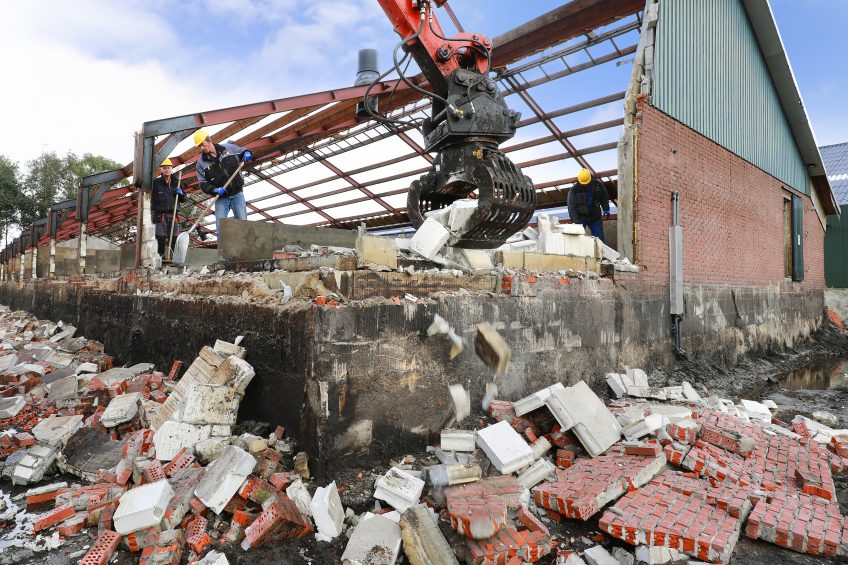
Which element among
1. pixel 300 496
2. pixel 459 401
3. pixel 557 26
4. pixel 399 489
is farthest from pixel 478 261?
pixel 557 26

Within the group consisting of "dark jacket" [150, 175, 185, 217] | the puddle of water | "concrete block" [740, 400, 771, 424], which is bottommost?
the puddle of water

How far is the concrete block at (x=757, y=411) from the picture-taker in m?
5.26

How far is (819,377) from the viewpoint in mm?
9414

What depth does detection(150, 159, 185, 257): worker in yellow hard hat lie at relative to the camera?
23.8 ft

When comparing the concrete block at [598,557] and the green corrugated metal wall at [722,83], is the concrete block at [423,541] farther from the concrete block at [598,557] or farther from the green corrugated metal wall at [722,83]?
the green corrugated metal wall at [722,83]

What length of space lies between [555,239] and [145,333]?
4.98 m

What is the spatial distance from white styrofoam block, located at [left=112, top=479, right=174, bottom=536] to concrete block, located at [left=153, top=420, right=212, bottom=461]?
60cm

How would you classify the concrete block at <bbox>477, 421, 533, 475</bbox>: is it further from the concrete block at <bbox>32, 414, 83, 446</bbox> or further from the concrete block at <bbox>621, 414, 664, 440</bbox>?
the concrete block at <bbox>32, 414, 83, 446</bbox>

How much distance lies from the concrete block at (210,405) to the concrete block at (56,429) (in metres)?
1.39

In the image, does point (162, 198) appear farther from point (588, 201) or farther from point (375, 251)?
point (588, 201)

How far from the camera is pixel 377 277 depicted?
3486 mm

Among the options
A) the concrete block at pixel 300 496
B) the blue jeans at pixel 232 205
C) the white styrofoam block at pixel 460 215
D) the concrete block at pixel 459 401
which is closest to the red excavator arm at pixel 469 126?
the white styrofoam block at pixel 460 215

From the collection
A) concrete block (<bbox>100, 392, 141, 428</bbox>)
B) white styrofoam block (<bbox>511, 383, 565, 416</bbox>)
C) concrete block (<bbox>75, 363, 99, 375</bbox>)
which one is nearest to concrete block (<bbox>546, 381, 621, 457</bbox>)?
white styrofoam block (<bbox>511, 383, 565, 416</bbox>)

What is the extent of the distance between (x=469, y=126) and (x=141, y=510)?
4139mm
